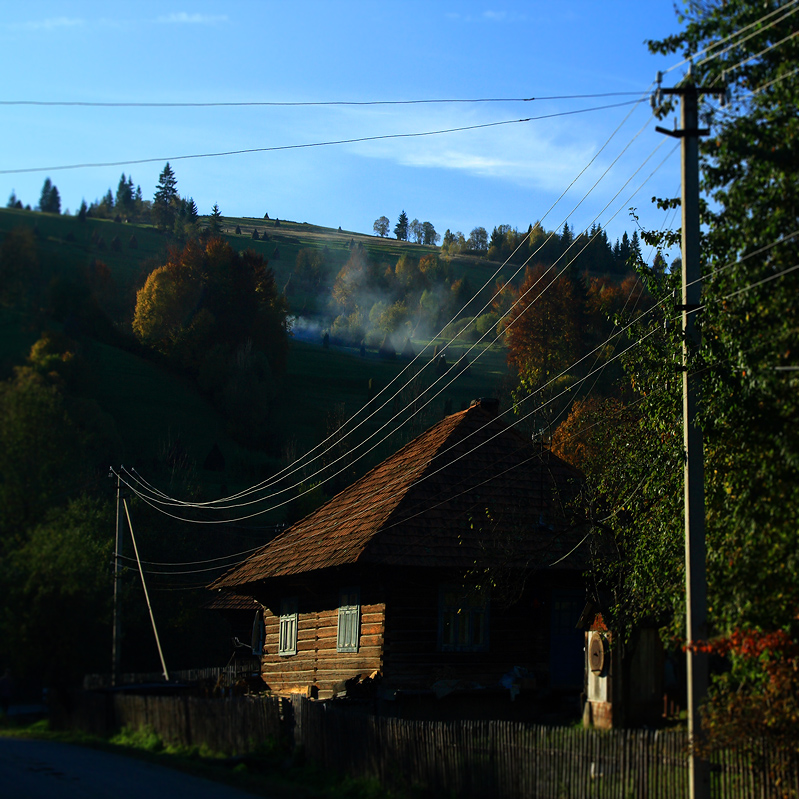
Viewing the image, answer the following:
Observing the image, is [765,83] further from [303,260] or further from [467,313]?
[303,260]

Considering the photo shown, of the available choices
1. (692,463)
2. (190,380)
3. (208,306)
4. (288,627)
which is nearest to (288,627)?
(288,627)

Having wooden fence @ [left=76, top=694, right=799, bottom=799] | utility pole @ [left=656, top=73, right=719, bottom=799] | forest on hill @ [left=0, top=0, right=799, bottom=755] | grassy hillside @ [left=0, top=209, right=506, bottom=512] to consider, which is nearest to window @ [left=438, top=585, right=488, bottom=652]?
forest on hill @ [left=0, top=0, right=799, bottom=755]

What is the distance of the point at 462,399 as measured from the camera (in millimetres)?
88938

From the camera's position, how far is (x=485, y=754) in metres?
13.6

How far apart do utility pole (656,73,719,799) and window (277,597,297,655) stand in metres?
16.5

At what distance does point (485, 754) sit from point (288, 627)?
14.2 m

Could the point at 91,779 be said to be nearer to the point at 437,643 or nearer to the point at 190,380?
the point at 437,643

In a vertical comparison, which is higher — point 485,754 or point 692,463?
point 692,463

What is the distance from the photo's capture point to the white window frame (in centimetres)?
2647

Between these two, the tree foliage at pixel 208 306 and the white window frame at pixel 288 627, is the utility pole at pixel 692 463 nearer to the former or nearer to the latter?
the white window frame at pixel 288 627

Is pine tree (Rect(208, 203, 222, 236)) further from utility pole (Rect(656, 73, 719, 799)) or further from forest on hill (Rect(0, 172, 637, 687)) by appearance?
utility pole (Rect(656, 73, 719, 799))

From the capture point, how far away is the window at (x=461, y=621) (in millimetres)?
22375

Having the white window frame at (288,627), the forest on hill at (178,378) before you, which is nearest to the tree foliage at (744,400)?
the forest on hill at (178,378)

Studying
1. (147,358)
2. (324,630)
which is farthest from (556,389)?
(324,630)
